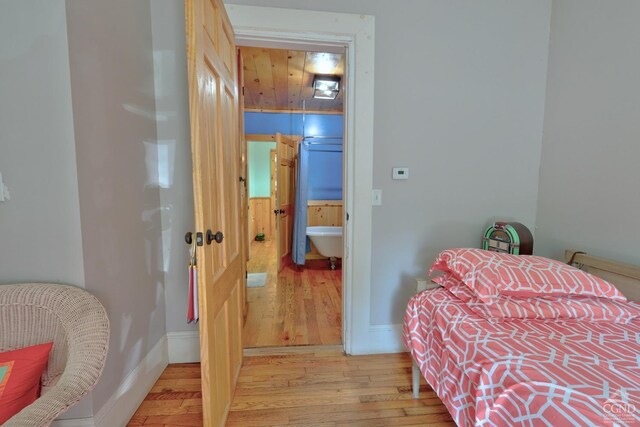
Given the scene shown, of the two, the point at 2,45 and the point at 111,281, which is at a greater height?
the point at 2,45

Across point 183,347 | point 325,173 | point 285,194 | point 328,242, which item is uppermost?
point 325,173

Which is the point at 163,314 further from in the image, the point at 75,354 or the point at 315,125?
the point at 315,125

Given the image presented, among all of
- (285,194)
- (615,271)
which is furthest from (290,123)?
(615,271)

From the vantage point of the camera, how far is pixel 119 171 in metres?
1.34

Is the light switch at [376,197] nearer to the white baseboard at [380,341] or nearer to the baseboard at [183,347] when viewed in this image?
the white baseboard at [380,341]

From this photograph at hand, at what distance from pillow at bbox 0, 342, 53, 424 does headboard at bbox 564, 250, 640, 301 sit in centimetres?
244

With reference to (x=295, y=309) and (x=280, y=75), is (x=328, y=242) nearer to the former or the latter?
(x=295, y=309)

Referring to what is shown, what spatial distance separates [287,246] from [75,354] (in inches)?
129

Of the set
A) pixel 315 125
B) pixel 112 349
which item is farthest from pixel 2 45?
pixel 315 125

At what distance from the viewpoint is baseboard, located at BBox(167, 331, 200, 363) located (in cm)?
182

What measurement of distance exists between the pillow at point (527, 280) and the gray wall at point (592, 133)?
543mm

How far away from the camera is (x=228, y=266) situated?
4.61 ft

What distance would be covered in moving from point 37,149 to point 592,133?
2.73m

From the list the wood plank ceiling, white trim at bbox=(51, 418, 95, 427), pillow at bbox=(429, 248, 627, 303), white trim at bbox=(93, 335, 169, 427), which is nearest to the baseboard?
white trim at bbox=(93, 335, 169, 427)
